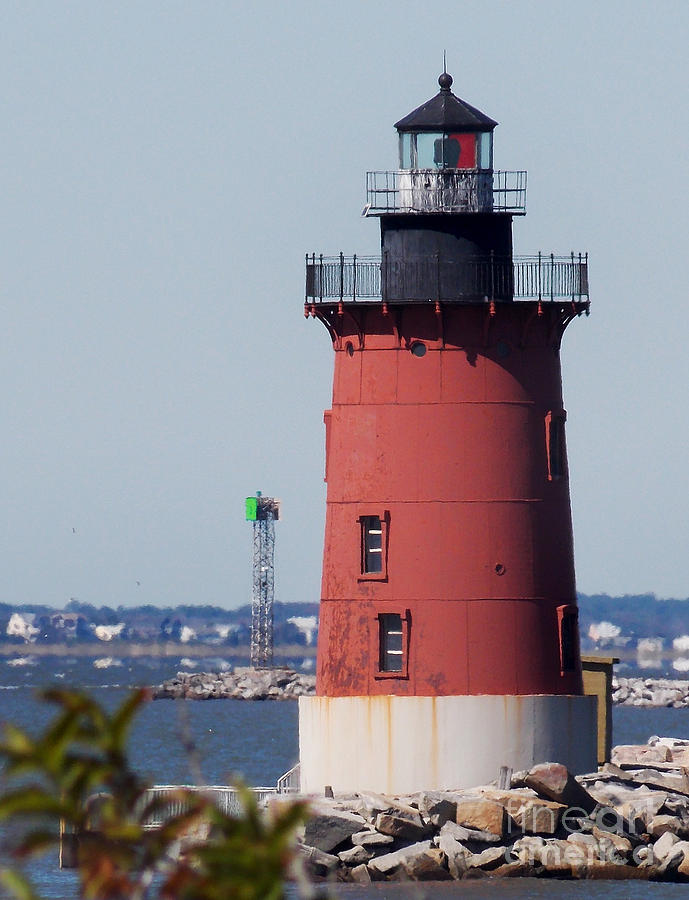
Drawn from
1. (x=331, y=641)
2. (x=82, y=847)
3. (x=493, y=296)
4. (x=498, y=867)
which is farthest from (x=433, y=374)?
(x=82, y=847)

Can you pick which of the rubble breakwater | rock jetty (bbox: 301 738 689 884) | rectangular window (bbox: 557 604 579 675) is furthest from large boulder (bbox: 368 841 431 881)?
the rubble breakwater

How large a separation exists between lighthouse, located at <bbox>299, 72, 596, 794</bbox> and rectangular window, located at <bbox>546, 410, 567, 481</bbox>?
0.12ft

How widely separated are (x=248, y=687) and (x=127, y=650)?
26551mm

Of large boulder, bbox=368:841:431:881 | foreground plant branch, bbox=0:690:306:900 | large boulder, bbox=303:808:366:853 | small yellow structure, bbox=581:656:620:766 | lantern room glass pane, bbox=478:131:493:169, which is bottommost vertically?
large boulder, bbox=368:841:431:881

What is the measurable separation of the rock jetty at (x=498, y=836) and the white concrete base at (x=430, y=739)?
407 mm

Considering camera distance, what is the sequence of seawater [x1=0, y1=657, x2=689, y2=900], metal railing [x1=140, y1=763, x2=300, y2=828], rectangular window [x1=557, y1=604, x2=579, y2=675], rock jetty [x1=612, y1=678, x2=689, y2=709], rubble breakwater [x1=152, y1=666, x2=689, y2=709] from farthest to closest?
rubble breakwater [x1=152, y1=666, x2=689, y2=709] → rock jetty [x1=612, y1=678, x2=689, y2=709] → rectangular window [x1=557, y1=604, x2=579, y2=675] → metal railing [x1=140, y1=763, x2=300, y2=828] → seawater [x1=0, y1=657, x2=689, y2=900]

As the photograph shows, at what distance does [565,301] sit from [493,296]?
108 cm

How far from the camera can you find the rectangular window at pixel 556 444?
27.5 metres

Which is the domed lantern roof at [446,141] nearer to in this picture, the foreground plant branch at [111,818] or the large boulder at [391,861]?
the large boulder at [391,861]

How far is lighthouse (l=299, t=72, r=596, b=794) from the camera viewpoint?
1039 inches

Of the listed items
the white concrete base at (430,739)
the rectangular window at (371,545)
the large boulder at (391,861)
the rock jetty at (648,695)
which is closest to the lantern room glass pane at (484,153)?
the rectangular window at (371,545)

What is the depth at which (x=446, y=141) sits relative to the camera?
1091 inches

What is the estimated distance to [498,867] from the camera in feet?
80.6

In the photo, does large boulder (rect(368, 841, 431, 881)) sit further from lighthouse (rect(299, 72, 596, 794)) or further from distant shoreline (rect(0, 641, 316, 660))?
distant shoreline (rect(0, 641, 316, 660))
